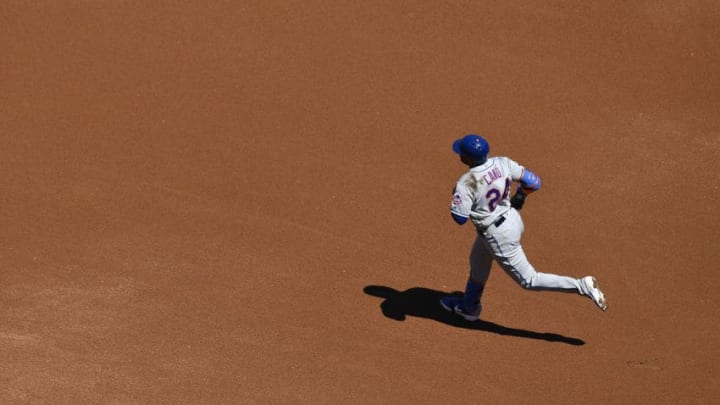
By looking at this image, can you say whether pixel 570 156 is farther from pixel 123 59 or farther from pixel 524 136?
pixel 123 59

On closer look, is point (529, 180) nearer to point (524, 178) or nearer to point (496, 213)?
point (524, 178)

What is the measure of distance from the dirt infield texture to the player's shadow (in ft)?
0.12

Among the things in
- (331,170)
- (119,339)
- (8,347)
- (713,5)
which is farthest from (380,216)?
(713,5)

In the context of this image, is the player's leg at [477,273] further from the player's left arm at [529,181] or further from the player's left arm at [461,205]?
the player's left arm at [529,181]

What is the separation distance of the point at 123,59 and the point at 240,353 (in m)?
5.13

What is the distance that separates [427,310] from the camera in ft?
33.2

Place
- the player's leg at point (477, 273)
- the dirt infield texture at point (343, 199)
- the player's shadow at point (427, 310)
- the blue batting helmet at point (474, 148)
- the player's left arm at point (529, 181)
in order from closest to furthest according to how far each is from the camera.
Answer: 1. the blue batting helmet at point (474, 148)
2. the player's left arm at point (529, 181)
3. the dirt infield texture at point (343, 199)
4. the player's leg at point (477, 273)
5. the player's shadow at point (427, 310)

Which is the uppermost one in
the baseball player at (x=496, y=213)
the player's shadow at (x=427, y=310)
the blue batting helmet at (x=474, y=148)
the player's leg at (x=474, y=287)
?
the blue batting helmet at (x=474, y=148)

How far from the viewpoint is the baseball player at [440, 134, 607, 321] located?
9.02 metres

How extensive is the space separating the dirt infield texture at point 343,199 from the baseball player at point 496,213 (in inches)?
28.1

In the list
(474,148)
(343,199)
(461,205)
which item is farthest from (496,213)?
(343,199)

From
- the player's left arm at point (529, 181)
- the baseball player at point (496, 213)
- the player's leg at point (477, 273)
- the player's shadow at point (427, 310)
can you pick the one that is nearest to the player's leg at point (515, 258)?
the baseball player at point (496, 213)

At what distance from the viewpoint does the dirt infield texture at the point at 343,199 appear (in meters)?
9.41

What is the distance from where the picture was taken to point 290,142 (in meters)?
12.0
